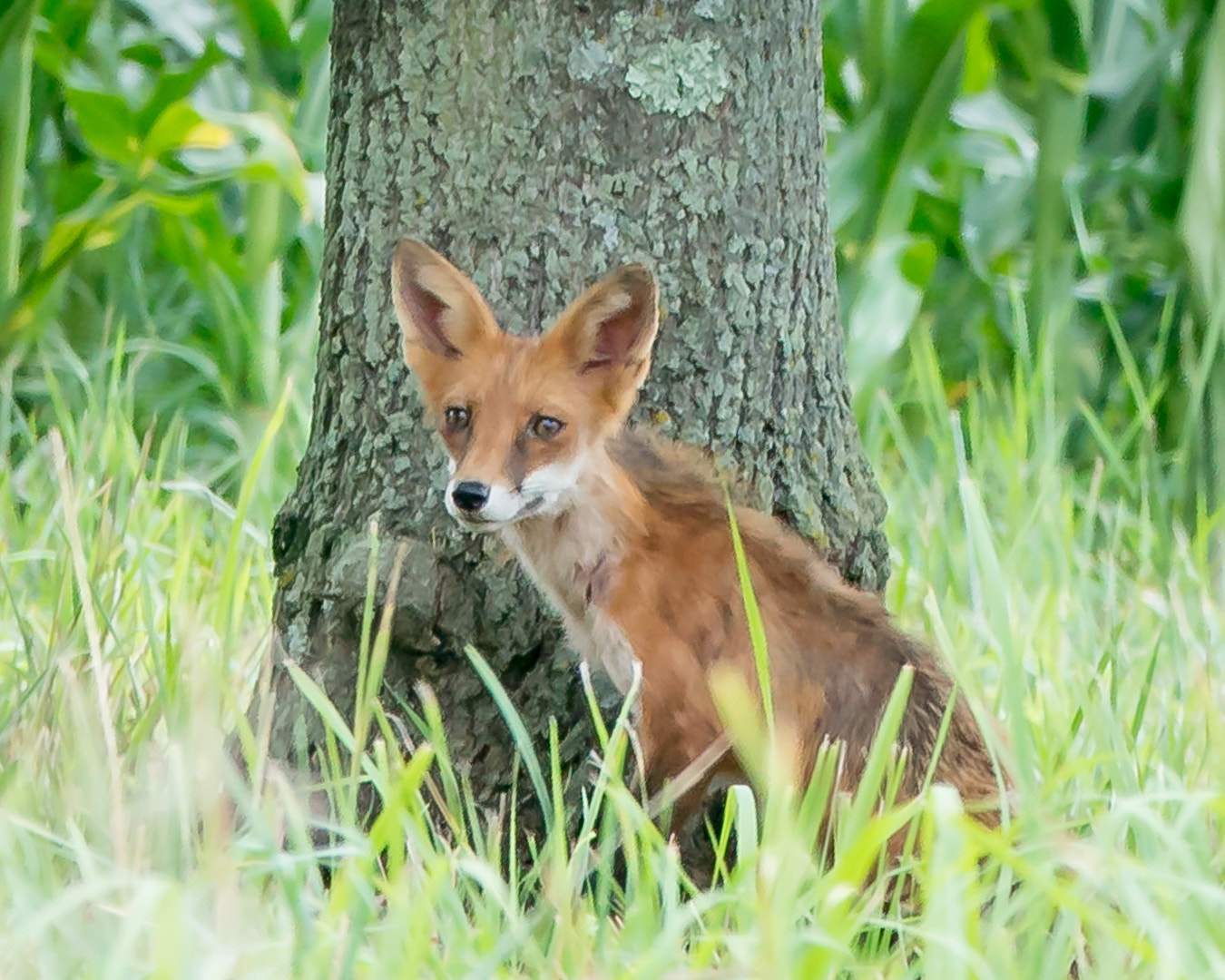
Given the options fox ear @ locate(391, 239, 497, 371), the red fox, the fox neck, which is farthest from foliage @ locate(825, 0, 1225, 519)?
fox ear @ locate(391, 239, 497, 371)

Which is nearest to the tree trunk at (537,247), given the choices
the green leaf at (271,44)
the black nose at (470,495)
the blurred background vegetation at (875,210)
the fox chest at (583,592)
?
the fox chest at (583,592)

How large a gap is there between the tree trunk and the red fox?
22 cm

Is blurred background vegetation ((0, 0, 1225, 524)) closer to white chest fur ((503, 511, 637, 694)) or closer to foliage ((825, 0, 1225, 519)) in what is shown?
foliage ((825, 0, 1225, 519))

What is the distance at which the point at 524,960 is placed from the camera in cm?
233

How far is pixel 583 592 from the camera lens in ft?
9.30

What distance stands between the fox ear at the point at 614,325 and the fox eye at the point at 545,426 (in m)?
0.12

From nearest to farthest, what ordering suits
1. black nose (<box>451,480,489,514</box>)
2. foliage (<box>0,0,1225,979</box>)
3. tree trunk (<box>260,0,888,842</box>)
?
1. foliage (<box>0,0,1225,979</box>)
2. black nose (<box>451,480,489,514</box>)
3. tree trunk (<box>260,0,888,842</box>)

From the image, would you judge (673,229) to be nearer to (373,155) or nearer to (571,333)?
(571,333)

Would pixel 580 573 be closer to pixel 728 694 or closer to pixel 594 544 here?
pixel 594 544

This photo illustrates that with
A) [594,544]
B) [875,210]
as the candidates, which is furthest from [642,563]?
[875,210]

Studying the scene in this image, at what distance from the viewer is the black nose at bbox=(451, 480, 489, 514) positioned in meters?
2.61

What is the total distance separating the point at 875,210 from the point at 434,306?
2233 mm

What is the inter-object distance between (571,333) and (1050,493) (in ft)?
6.56

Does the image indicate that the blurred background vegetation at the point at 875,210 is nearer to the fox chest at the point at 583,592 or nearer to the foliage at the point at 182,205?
the foliage at the point at 182,205
